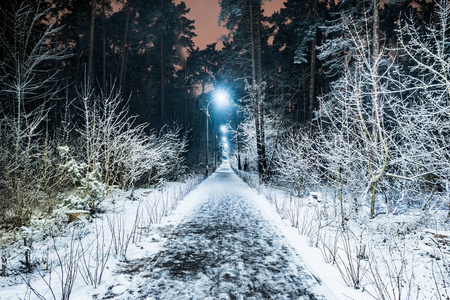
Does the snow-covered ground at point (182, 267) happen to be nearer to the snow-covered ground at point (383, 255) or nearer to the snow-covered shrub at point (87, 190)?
the snow-covered ground at point (383, 255)

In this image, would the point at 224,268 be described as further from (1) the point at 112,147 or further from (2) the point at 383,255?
(1) the point at 112,147

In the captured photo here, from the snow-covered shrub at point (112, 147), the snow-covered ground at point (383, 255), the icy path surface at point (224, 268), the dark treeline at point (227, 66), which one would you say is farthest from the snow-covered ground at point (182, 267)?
the dark treeline at point (227, 66)

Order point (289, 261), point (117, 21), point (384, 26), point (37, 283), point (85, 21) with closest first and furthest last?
1. point (37, 283)
2. point (289, 261)
3. point (85, 21)
4. point (384, 26)
5. point (117, 21)

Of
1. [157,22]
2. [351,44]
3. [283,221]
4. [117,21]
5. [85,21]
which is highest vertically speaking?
[157,22]

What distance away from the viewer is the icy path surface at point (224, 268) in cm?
294

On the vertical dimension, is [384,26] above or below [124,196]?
above

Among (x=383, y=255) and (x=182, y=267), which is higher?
(x=182, y=267)

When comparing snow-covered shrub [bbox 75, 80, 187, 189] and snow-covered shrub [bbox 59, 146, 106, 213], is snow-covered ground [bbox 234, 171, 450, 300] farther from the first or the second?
snow-covered shrub [bbox 75, 80, 187, 189]

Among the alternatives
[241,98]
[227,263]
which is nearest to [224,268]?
[227,263]

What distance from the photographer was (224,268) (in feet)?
11.8

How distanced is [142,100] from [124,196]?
14240 millimetres

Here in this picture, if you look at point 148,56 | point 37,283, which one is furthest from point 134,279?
point 148,56

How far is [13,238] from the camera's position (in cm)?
516

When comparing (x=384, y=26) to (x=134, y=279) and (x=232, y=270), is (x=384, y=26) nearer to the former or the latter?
(x=232, y=270)
